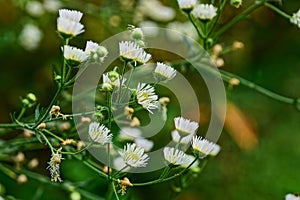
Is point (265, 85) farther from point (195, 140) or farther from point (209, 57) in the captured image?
point (195, 140)

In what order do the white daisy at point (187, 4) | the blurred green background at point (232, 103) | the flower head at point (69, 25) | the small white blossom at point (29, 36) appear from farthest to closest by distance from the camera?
1. the blurred green background at point (232, 103)
2. the small white blossom at point (29, 36)
3. the white daisy at point (187, 4)
4. the flower head at point (69, 25)

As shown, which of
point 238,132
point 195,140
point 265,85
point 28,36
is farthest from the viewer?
point 265,85

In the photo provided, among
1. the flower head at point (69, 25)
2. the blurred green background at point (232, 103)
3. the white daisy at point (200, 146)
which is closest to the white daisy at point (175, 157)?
the white daisy at point (200, 146)

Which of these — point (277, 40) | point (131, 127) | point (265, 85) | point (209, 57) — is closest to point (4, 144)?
point (131, 127)

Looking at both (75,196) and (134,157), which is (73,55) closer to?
(134,157)

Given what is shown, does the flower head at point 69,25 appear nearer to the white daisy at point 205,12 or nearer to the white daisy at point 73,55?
the white daisy at point 73,55

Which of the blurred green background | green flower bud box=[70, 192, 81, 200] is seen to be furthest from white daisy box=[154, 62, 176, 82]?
the blurred green background
